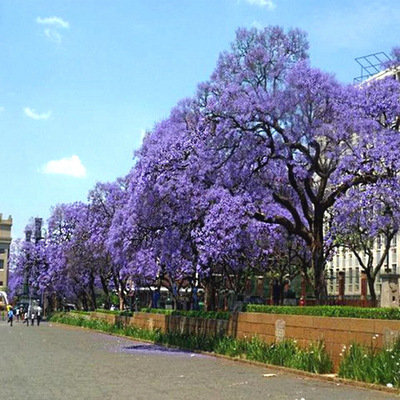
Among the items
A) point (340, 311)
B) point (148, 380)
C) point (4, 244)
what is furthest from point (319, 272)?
point (4, 244)

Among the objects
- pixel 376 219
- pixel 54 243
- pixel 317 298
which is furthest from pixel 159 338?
pixel 54 243

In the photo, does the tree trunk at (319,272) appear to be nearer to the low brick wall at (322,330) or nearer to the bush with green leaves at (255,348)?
the low brick wall at (322,330)

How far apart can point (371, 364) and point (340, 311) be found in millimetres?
3197

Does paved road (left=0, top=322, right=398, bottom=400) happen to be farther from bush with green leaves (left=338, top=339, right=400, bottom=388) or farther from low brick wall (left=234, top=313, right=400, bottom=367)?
low brick wall (left=234, top=313, right=400, bottom=367)

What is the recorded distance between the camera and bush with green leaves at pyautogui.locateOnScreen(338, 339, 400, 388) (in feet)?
46.3

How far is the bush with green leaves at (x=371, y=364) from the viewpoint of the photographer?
14109 mm

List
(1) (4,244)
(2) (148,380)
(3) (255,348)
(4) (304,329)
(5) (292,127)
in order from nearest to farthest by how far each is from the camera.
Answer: (2) (148,380) → (4) (304,329) → (3) (255,348) → (5) (292,127) → (1) (4,244)

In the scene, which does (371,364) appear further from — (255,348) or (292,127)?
(292,127)

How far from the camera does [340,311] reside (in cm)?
1797

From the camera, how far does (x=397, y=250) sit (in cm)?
6588

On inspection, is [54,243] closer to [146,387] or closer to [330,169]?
[330,169]

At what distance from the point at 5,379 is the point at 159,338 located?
1557 cm

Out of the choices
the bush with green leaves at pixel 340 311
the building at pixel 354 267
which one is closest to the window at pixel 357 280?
the building at pixel 354 267

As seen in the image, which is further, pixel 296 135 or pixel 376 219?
pixel 376 219
